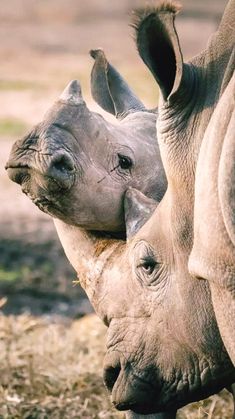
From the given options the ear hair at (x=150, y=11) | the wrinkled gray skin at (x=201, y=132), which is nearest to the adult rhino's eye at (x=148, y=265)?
the wrinkled gray skin at (x=201, y=132)

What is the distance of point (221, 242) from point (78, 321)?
5077 mm

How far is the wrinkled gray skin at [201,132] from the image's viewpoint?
409cm

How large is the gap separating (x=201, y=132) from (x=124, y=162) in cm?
82

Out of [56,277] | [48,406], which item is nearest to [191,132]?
[48,406]

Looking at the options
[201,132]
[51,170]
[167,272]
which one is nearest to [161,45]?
[201,132]

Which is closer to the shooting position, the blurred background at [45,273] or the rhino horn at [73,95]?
the rhino horn at [73,95]

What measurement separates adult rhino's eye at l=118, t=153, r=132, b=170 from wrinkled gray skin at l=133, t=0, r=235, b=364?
2.12 ft

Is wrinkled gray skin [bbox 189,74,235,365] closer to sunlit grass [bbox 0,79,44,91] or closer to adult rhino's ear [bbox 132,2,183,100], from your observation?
adult rhino's ear [bbox 132,2,183,100]

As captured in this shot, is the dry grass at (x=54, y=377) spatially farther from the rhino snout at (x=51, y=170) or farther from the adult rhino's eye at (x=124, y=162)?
the rhino snout at (x=51, y=170)

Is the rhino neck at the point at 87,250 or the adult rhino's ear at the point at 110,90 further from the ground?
the adult rhino's ear at the point at 110,90

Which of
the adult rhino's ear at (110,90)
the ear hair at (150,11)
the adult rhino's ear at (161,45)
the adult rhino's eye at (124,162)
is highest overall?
the ear hair at (150,11)

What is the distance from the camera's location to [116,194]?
5.28m

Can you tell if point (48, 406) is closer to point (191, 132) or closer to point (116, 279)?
point (116, 279)

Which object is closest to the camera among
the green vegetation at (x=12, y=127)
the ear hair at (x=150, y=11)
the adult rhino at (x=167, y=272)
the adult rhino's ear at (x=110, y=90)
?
the ear hair at (x=150, y=11)
